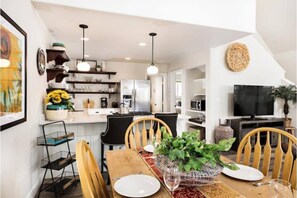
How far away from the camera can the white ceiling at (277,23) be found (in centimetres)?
479

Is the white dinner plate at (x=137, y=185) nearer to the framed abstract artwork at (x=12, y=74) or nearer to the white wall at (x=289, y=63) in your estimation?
the framed abstract artwork at (x=12, y=74)

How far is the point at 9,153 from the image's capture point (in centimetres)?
168

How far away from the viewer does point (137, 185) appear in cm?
113

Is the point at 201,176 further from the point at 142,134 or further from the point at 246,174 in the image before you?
the point at 142,134

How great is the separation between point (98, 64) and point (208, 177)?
228 inches

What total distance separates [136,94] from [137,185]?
194 inches

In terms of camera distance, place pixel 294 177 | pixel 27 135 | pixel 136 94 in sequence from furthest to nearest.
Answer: pixel 136 94 → pixel 27 135 → pixel 294 177

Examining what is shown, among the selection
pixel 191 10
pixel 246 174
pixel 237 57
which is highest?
pixel 191 10

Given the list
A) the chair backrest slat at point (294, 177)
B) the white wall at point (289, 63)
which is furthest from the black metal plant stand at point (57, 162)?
the white wall at point (289, 63)

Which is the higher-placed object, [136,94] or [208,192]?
[136,94]

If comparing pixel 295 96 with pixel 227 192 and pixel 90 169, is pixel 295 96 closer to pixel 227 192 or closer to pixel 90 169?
pixel 227 192

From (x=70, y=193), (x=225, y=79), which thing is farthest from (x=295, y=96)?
(x=70, y=193)

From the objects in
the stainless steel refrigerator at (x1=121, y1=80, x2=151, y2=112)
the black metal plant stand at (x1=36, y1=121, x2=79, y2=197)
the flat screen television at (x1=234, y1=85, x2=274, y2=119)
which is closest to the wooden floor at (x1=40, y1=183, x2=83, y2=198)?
the black metal plant stand at (x1=36, y1=121, x2=79, y2=197)

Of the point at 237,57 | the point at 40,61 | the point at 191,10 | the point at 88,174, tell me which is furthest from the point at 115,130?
the point at 237,57
